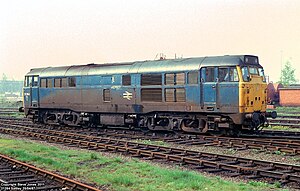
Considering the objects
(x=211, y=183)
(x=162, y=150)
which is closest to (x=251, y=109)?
(x=162, y=150)

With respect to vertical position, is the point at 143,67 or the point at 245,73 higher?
the point at 143,67

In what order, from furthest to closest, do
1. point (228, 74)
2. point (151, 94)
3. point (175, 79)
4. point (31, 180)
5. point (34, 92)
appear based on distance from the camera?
1. point (34, 92)
2. point (151, 94)
3. point (175, 79)
4. point (228, 74)
5. point (31, 180)

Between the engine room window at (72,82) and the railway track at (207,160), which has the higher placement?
the engine room window at (72,82)

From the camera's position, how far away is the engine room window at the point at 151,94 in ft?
74.8

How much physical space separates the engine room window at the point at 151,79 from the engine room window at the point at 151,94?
13.4 inches

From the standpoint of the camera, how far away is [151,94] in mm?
23203

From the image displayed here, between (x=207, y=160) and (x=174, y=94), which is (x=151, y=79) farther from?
(x=207, y=160)

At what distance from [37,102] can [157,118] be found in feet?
35.9

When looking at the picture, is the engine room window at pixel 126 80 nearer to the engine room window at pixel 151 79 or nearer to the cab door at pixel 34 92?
the engine room window at pixel 151 79

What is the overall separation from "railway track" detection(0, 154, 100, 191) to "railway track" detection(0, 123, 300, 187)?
4.61 metres

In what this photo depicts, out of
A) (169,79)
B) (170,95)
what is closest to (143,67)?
(169,79)

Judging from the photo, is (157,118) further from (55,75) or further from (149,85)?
(55,75)

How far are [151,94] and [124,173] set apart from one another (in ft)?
34.5

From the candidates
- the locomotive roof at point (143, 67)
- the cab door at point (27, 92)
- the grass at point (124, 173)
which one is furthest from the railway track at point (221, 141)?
the cab door at point (27, 92)
